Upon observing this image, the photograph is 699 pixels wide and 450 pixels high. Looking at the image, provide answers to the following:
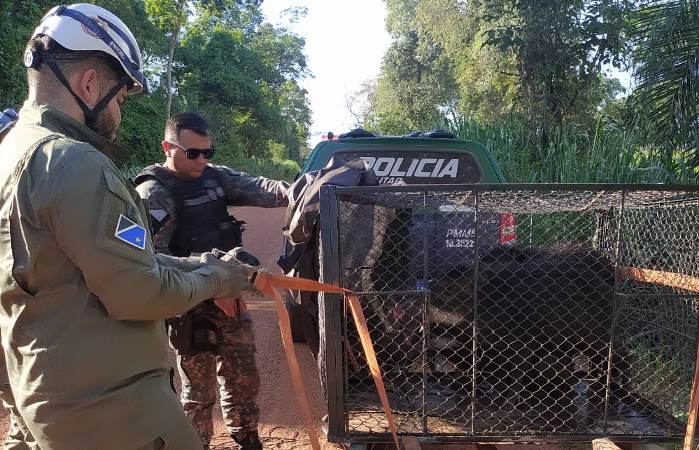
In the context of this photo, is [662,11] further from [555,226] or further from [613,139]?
[555,226]

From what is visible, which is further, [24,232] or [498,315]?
[498,315]

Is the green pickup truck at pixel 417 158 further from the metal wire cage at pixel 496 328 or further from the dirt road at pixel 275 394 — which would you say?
the metal wire cage at pixel 496 328

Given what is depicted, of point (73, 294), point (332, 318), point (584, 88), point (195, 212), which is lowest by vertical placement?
point (332, 318)

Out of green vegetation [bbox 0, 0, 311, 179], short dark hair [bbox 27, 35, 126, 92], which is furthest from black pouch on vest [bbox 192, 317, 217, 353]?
green vegetation [bbox 0, 0, 311, 179]

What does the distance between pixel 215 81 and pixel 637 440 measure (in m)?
30.2

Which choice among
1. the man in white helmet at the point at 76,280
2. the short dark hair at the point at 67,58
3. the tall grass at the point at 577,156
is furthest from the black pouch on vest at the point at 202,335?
the tall grass at the point at 577,156

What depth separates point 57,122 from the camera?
171cm

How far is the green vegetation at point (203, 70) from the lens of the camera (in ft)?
43.2

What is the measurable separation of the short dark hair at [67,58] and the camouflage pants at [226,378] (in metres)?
1.58

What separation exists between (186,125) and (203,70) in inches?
1145

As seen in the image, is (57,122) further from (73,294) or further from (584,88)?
(584,88)

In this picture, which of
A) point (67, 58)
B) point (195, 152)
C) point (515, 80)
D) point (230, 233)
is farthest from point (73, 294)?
point (515, 80)

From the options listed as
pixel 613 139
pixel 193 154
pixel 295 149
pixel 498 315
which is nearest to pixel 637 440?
pixel 498 315

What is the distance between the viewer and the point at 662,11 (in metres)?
5.41
